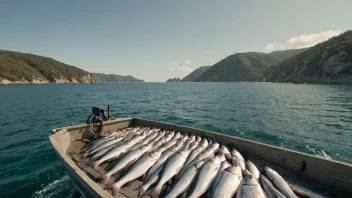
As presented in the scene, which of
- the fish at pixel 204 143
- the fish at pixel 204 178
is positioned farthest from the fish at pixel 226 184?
the fish at pixel 204 143

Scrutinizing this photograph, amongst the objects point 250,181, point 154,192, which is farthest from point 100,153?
point 250,181

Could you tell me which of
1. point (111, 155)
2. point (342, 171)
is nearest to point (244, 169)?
point (342, 171)

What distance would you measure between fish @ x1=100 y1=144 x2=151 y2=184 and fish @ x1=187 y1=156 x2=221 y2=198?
2.70 m

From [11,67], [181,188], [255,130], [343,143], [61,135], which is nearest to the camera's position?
[181,188]

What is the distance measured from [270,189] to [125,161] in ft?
15.7

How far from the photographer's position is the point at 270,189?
5.20 metres

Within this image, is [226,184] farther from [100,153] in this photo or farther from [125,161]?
[100,153]

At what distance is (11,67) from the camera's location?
18325 centimetres

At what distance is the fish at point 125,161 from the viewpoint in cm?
608

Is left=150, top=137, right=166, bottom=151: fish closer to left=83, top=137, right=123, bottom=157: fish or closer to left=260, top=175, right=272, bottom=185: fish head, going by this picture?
left=83, top=137, right=123, bottom=157: fish

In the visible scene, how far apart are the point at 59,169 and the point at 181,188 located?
8.74 m

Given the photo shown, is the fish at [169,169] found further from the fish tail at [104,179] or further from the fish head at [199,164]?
the fish tail at [104,179]

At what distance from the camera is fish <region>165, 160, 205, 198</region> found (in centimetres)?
506

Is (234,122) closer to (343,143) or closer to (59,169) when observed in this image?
(343,143)
